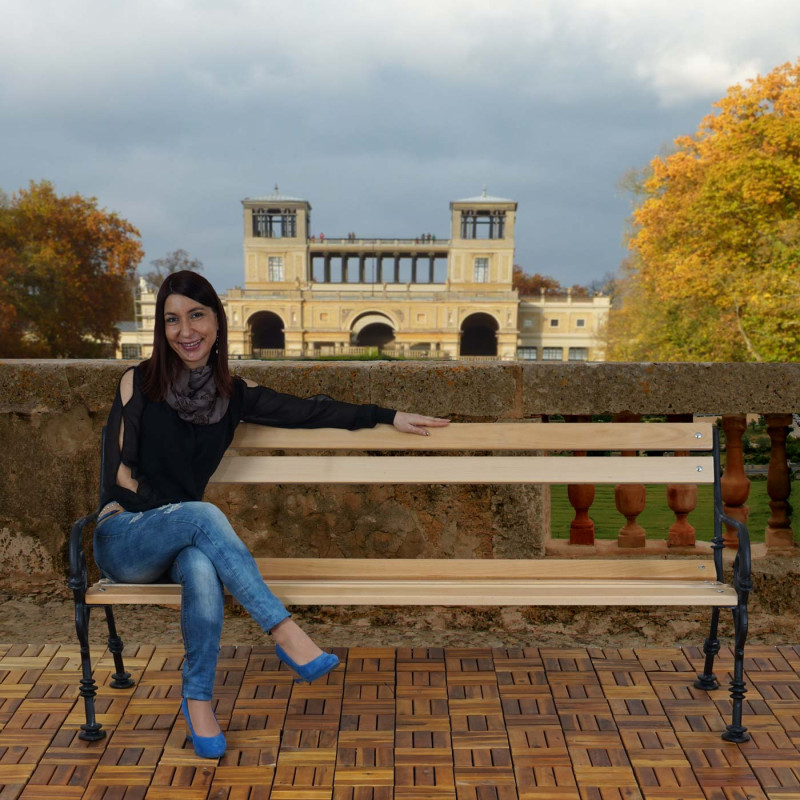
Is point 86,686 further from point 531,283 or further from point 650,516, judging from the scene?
point 531,283

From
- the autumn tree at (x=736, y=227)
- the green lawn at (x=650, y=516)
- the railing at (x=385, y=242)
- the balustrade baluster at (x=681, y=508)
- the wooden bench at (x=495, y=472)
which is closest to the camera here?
the wooden bench at (x=495, y=472)

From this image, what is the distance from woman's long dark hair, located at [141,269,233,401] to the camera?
8.82 feet

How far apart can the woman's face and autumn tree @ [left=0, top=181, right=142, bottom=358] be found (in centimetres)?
2596

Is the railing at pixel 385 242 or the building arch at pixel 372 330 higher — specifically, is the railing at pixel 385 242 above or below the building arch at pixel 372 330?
above

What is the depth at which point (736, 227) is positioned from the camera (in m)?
18.3

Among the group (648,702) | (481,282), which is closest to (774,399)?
(648,702)

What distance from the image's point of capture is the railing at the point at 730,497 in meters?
3.42

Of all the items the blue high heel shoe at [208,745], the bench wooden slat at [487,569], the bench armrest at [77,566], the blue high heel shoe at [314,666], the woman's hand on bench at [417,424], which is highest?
the woman's hand on bench at [417,424]

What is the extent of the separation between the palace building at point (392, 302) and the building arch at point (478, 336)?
0.10 metres

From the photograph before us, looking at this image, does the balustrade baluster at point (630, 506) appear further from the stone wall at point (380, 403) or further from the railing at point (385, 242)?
the railing at point (385, 242)

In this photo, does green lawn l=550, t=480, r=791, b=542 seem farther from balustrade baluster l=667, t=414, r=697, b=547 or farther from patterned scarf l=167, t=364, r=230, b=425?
patterned scarf l=167, t=364, r=230, b=425

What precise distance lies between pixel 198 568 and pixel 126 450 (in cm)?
51

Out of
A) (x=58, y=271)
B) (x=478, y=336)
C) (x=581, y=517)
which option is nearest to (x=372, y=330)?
(x=478, y=336)

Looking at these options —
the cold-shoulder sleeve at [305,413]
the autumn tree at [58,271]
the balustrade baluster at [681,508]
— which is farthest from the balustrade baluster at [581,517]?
the autumn tree at [58,271]
